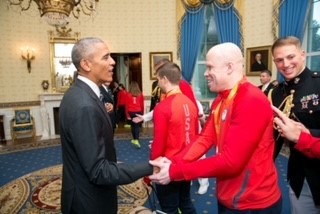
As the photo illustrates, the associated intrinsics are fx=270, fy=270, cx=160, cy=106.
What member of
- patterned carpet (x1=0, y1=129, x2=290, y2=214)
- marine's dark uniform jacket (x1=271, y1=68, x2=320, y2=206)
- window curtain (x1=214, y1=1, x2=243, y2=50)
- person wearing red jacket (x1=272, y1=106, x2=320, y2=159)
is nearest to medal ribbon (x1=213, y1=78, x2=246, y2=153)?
person wearing red jacket (x1=272, y1=106, x2=320, y2=159)

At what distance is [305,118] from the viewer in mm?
1943

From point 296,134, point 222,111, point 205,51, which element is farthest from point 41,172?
point 205,51

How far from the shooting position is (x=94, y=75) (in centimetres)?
175

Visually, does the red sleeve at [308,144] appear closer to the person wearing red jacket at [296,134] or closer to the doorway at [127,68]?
the person wearing red jacket at [296,134]

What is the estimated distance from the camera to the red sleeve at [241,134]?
4.49 feet

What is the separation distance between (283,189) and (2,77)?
7865mm

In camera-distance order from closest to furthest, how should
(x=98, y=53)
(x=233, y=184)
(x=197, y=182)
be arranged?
(x=233, y=184) → (x=98, y=53) → (x=197, y=182)

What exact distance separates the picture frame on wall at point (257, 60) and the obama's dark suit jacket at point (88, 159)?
6535 mm

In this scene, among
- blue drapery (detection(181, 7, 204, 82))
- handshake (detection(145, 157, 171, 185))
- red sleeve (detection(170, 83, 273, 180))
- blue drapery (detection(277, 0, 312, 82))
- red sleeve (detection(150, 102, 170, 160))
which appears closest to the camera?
red sleeve (detection(170, 83, 273, 180))

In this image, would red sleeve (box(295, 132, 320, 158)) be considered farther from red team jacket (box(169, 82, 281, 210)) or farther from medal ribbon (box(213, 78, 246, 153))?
medal ribbon (box(213, 78, 246, 153))

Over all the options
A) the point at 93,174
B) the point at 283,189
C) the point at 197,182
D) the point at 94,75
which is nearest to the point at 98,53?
the point at 94,75

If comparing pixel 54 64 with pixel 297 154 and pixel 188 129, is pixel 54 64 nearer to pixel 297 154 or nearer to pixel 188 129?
pixel 188 129

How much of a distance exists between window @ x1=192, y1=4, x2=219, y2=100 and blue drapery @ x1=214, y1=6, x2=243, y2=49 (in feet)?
1.31

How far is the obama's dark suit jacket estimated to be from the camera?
151cm
